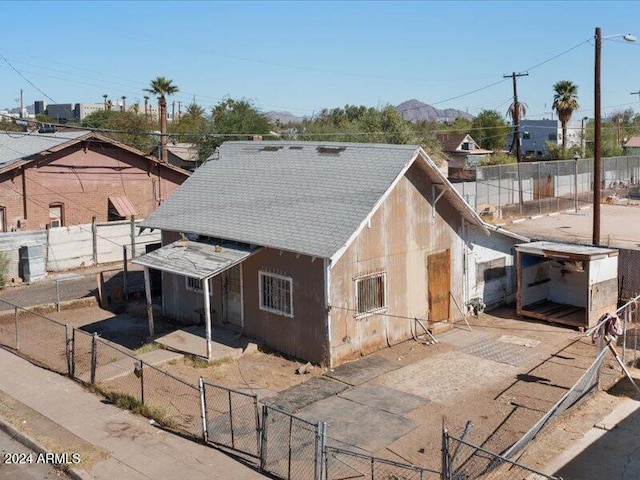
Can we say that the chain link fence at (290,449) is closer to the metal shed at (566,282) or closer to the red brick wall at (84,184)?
the metal shed at (566,282)

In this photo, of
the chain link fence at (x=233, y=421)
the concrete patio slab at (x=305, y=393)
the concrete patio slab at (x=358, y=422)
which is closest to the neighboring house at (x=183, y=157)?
the concrete patio slab at (x=305, y=393)

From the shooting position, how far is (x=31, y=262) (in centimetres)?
2709

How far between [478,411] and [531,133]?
303 ft

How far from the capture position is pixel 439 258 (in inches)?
789

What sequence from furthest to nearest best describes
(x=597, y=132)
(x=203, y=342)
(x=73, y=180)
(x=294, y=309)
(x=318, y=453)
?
(x=73, y=180) → (x=597, y=132) → (x=203, y=342) → (x=294, y=309) → (x=318, y=453)

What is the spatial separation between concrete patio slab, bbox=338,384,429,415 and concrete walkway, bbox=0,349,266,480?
3668 mm

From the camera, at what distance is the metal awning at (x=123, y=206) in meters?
34.0

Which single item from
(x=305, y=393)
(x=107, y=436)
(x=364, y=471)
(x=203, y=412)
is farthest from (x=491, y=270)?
(x=107, y=436)

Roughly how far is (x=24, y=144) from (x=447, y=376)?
86.2ft

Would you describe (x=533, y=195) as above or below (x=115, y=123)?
below

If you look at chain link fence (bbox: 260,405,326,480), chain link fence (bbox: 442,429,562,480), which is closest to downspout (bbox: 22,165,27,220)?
chain link fence (bbox: 260,405,326,480)

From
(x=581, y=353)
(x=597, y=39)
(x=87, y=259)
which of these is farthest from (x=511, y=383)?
(x=87, y=259)

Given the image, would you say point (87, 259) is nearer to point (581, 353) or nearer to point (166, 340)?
point (166, 340)

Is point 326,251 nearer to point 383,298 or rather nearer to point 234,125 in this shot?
point 383,298
